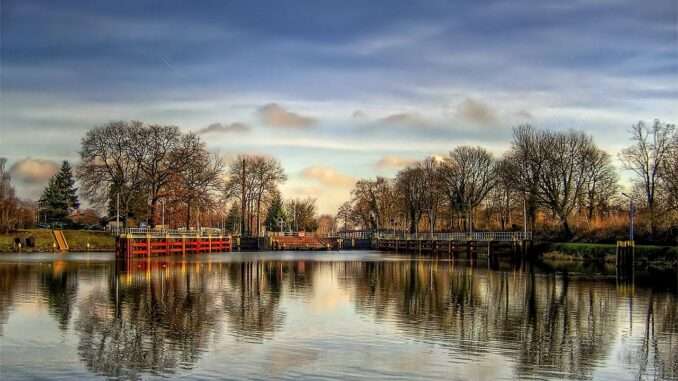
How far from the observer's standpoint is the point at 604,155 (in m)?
80.4

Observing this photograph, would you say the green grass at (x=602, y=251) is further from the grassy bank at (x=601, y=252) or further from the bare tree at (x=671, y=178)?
the bare tree at (x=671, y=178)

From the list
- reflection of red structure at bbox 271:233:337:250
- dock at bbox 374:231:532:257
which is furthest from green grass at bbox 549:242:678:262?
reflection of red structure at bbox 271:233:337:250

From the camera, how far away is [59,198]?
4097 inches

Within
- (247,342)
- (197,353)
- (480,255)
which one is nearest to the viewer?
(197,353)

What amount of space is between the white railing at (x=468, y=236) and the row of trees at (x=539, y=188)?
225cm

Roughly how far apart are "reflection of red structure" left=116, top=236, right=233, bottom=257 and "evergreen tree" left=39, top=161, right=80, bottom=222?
23.2 metres

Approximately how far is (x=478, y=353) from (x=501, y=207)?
8301 cm

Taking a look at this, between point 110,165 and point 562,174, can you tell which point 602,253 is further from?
point 110,165

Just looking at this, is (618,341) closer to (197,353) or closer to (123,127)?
(197,353)

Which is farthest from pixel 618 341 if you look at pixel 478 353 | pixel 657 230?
pixel 657 230

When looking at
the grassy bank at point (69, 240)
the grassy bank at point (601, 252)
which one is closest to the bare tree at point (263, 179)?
the grassy bank at point (69, 240)

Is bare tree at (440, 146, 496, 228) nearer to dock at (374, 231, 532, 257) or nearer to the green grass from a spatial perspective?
dock at (374, 231, 532, 257)

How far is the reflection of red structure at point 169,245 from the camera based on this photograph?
63625 millimetres

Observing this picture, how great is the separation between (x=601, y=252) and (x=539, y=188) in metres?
17.4
